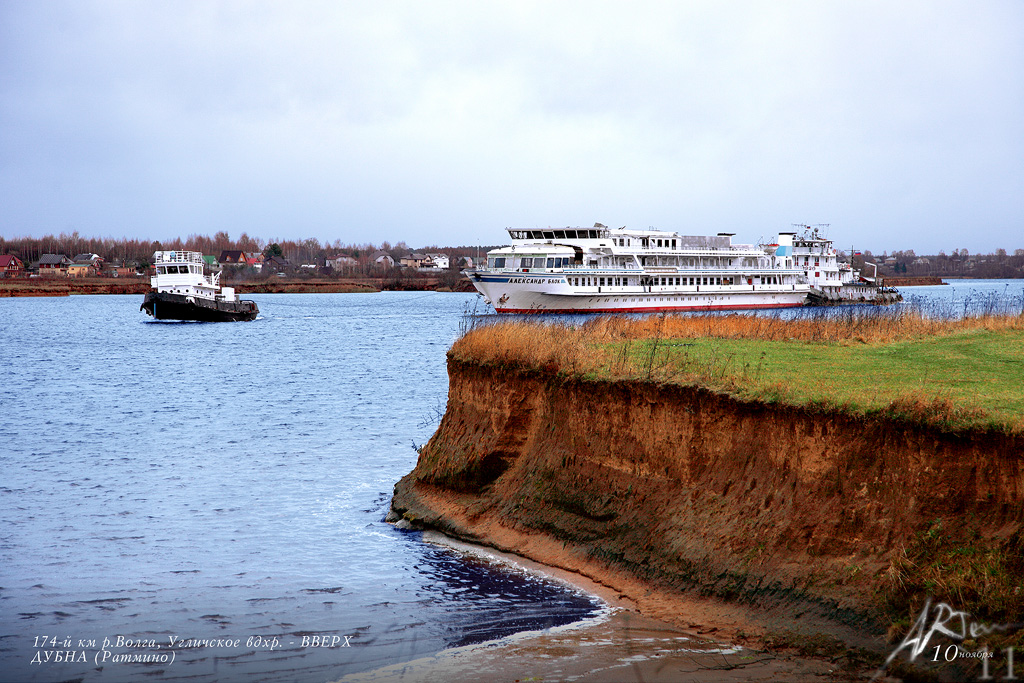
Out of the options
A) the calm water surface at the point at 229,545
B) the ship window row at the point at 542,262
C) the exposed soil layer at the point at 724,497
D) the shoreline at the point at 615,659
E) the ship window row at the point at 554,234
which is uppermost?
the ship window row at the point at 554,234

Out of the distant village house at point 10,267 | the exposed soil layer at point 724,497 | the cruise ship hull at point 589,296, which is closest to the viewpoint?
the exposed soil layer at point 724,497

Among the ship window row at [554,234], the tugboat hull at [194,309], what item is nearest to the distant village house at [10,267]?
the tugboat hull at [194,309]

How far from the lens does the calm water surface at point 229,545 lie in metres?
9.96

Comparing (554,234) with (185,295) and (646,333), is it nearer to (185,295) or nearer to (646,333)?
(185,295)

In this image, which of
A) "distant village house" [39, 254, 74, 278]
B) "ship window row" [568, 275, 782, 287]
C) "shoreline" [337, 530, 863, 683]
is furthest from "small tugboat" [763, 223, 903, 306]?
"distant village house" [39, 254, 74, 278]

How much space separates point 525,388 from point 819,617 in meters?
7.20

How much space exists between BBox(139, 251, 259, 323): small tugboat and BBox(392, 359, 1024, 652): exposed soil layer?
7362 cm

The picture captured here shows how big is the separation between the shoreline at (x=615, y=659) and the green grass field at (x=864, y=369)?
3381mm

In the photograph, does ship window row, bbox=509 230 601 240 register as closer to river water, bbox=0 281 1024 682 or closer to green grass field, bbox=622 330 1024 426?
river water, bbox=0 281 1024 682

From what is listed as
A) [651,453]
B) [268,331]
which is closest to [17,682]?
[651,453]

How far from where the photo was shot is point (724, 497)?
11.2 metres

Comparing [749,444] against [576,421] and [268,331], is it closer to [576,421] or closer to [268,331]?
[576,421]

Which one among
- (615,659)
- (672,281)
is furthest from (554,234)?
(615,659)

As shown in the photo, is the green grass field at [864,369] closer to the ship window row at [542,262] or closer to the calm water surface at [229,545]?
the calm water surface at [229,545]
